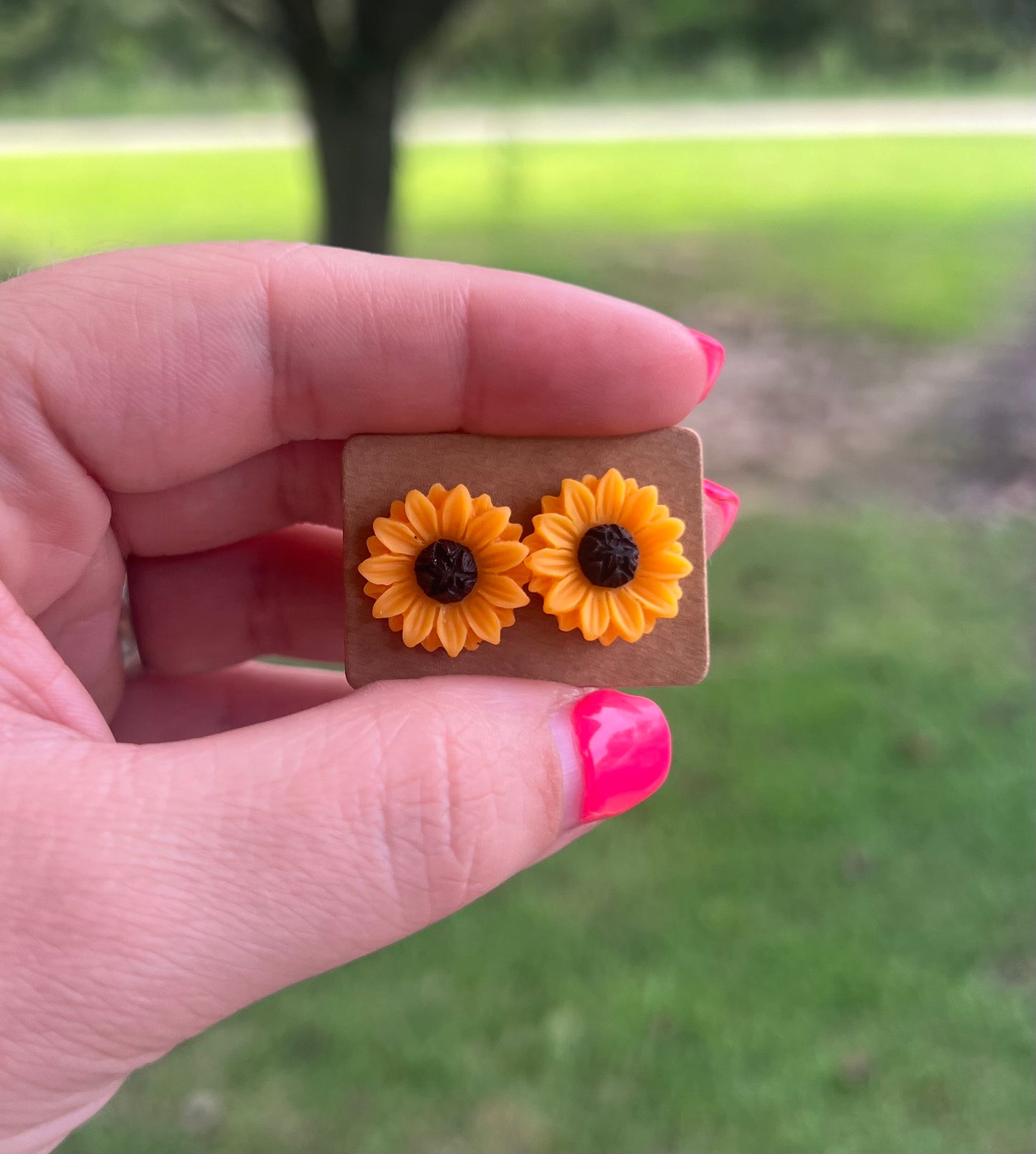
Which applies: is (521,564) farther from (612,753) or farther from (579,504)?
(612,753)

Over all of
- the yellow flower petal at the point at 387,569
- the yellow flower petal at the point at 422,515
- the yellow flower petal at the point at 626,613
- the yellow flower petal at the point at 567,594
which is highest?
the yellow flower petal at the point at 422,515

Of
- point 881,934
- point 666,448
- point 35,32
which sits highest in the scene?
point 35,32

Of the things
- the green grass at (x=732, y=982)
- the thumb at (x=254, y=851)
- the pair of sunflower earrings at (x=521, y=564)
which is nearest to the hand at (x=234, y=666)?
the thumb at (x=254, y=851)

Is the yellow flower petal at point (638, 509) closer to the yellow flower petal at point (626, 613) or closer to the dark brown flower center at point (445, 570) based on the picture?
the yellow flower petal at point (626, 613)

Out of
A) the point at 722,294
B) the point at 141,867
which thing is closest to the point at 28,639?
the point at 141,867

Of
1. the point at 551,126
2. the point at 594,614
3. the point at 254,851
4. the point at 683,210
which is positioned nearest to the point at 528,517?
the point at 594,614

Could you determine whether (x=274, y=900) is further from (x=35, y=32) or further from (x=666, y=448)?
(x=35, y=32)
